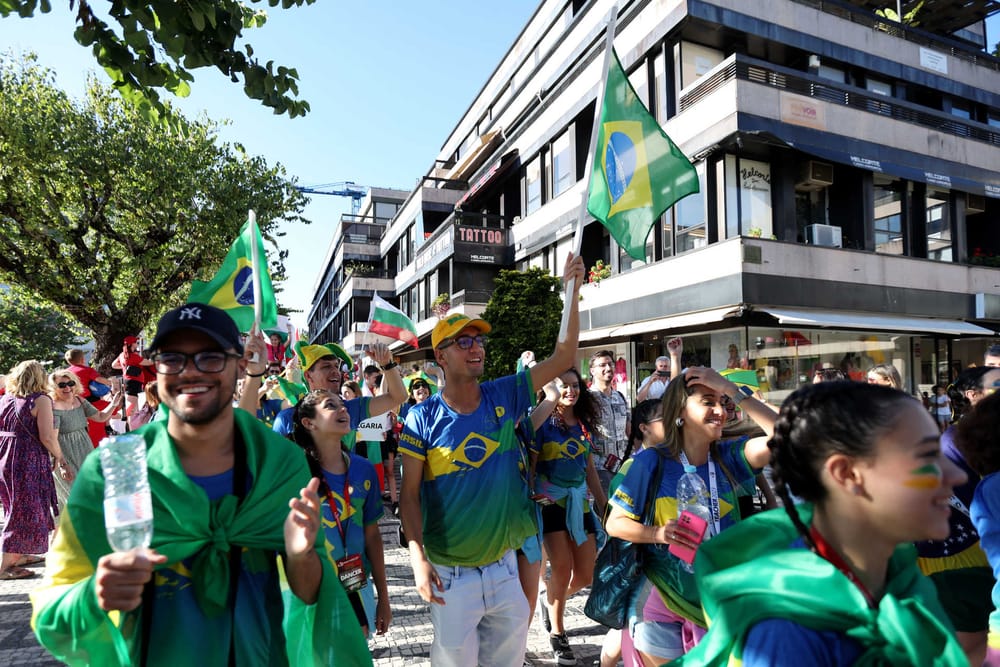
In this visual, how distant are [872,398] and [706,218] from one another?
15.0 metres

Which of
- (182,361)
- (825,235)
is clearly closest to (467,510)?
(182,361)

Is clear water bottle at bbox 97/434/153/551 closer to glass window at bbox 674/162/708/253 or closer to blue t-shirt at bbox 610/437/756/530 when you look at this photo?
blue t-shirt at bbox 610/437/756/530

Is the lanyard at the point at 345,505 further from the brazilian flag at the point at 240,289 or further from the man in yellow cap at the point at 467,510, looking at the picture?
the brazilian flag at the point at 240,289

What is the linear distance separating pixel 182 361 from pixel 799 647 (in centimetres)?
186

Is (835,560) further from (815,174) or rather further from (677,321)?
(815,174)

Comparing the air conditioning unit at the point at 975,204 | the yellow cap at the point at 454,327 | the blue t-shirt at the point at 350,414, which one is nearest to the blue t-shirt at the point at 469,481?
the yellow cap at the point at 454,327

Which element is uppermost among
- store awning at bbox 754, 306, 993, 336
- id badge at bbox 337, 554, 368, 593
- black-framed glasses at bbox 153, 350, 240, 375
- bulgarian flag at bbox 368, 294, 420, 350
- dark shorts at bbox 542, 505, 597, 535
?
store awning at bbox 754, 306, 993, 336

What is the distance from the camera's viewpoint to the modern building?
15.1 meters

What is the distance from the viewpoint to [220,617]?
77.9 inches

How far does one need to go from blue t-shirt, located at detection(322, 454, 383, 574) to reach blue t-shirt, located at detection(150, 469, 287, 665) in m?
1.16

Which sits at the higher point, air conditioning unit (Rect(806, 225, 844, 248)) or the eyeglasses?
air conditioning unit (Rect(806, 225, 844, 248))

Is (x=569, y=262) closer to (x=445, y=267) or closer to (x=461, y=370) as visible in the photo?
(x=461, y=370)

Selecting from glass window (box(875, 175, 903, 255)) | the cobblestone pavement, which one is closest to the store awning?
glass window (box(875, 175, 903, 255))

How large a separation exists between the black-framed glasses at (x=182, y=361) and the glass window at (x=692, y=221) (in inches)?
589
